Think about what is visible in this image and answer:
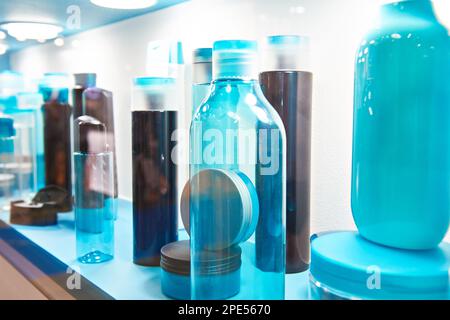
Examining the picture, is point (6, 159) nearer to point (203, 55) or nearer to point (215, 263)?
point (203, 55)

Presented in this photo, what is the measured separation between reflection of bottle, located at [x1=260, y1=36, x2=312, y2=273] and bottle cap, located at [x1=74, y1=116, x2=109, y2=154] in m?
0.28

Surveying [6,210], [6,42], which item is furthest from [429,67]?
[6,42]

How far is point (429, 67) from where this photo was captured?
0.44 m

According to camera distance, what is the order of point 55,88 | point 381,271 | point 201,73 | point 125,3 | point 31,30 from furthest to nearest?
point 31,30 → point 55,88 → point 125,3 → point 201,73 → point 381,271

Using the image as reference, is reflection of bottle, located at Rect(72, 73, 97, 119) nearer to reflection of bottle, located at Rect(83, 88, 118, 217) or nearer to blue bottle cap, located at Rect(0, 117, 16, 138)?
reflection of bottle, located at Rect(83, 88, 118, 217)

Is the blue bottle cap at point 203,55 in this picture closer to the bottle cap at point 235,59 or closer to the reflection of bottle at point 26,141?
the bottle cap at point 235,59

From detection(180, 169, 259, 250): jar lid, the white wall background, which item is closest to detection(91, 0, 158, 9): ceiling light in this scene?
the white wall background

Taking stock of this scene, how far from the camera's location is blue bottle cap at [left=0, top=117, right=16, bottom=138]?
3.46 ft

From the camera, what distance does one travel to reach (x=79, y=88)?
0.94 m

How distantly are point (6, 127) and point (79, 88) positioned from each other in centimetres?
25

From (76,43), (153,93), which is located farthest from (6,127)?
(153,93)

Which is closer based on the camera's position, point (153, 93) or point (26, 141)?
point (153, 93)

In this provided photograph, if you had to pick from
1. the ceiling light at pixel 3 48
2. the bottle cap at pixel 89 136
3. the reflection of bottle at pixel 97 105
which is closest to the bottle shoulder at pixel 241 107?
the bottle cap at pixel 89 136

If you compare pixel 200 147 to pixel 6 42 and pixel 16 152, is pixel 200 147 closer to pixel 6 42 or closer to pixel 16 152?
pixel 16 152
